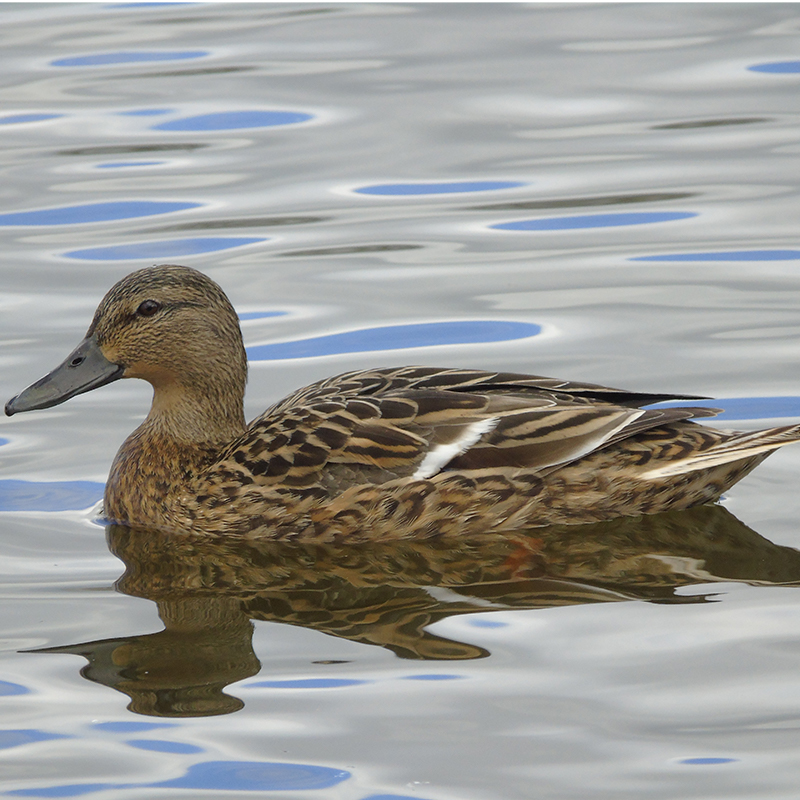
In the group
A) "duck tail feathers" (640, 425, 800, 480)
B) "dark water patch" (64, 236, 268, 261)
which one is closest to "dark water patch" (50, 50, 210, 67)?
"dark water patch" (64, 236, 268, 261)

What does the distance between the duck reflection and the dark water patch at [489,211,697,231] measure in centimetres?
444

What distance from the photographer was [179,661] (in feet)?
20.2

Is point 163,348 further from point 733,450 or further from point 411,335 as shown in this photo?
point 733,450

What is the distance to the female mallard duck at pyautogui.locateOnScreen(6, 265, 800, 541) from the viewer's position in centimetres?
735

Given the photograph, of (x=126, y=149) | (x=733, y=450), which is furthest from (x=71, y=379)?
(x=126, y=149)

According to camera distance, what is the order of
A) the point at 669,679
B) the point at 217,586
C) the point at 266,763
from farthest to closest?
the point at 217,586 → the point at 669,679 → the point at 266,763

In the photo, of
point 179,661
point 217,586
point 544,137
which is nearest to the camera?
point 179,661

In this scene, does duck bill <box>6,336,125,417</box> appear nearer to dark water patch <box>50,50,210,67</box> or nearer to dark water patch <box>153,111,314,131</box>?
dark water patch <box>153,111,314,131</box>

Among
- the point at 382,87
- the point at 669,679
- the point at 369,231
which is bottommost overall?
the point at 669,679

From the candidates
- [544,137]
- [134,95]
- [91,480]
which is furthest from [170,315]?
[134,95]

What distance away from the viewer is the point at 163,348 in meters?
7.91

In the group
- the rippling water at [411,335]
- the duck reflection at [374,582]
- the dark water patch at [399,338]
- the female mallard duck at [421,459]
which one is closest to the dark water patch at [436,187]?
the rippling water at [411,335]

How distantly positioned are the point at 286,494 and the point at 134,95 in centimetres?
831

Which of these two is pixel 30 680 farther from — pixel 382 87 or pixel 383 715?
pixel 382 87
